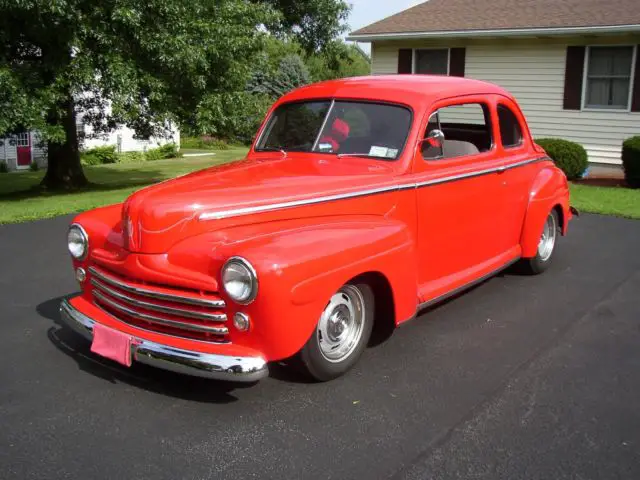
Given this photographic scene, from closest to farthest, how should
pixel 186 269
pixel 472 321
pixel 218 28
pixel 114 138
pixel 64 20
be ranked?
pixel 186 269, pixel 472 321, pixel 64 20, pixel 218 28, pixel 114 138

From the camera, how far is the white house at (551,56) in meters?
14.3

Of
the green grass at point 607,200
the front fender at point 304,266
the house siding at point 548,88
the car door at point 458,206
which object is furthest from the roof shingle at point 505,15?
the front fender at point 304,266

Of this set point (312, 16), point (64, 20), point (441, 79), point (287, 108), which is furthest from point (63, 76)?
point (312, 16)

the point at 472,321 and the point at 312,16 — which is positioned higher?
the point at 312,16

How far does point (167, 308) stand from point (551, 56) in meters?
13.9

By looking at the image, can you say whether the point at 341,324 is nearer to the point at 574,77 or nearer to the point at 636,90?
the point at 636,90

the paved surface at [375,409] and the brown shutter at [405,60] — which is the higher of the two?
the brown shutter at [405,60]

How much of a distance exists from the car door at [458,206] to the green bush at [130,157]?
68.7 feet

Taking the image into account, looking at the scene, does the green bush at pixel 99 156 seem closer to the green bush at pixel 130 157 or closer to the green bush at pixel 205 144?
the green bush at pixel 130 157

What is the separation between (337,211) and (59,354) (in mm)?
2094

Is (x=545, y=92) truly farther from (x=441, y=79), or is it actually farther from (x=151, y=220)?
(x=151, y=220)

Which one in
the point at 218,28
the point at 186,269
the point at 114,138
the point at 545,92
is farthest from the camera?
the point at 114,138

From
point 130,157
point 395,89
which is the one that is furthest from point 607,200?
point 130,157

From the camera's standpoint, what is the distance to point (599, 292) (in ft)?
19.0
